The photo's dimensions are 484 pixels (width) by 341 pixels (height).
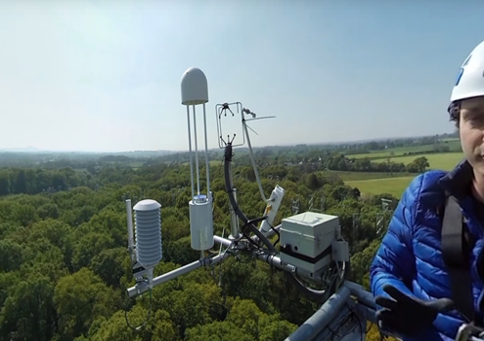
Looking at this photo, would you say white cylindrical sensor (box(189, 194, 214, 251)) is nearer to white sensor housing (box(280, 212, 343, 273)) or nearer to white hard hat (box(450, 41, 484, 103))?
white sensor housing (box(280, 212, 343, 273))

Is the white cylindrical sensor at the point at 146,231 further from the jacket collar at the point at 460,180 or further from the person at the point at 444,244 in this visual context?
the jacket collar at the point at 460,180

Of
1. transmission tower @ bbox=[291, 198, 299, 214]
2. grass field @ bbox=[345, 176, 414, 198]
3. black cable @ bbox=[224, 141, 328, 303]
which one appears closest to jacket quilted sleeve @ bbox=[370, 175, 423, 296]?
black cable @ bbox=[224, 141, 328, 303]

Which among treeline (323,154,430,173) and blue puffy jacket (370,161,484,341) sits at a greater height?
blue puffy jacket (370,161,484,341)

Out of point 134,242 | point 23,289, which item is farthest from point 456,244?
point 23,289

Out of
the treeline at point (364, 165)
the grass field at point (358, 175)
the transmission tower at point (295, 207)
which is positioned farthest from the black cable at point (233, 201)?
the grass field at point (358, 175)

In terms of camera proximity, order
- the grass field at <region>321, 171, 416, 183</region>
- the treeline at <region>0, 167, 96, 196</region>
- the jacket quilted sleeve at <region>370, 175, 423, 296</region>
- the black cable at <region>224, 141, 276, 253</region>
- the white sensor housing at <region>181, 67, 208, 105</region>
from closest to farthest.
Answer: the jacket quilted sleeve at <region>370, 175, 423, 296</region>
the white sensor housing at <region>181, 67, 208, 105</region>
the black cable at <region>224, 141, 276, 253</region>
the grass field at <region>321, 171, 416, 183</region>
the treeline at <region>0, 167, 96, 196</region>

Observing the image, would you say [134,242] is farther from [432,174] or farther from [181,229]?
[181,229]

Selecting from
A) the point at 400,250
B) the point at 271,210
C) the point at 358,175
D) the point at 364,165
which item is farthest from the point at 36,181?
the point at 400,250
